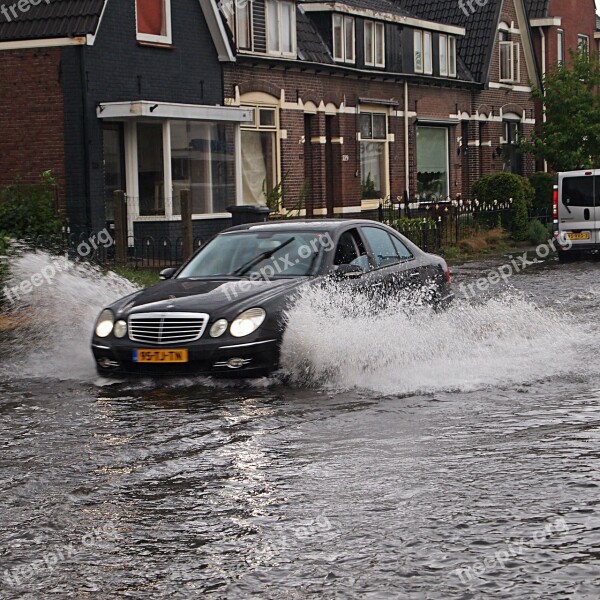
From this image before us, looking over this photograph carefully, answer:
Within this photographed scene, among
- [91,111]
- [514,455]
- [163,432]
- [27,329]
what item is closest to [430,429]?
[514,455]

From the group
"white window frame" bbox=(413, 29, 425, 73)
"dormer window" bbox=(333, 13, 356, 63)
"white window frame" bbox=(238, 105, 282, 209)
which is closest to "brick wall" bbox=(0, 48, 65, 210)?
"white window frame" bbox=(238, 105, 282, 209)

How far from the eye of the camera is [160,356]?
1138cm

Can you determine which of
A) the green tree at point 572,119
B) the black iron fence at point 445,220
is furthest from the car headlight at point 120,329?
the green tree at point 572,119

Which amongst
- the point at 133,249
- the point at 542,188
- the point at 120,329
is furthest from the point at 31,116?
the point at 542,188

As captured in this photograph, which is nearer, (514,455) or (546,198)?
(514,455)

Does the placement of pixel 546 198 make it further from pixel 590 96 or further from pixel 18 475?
pixel 18 475

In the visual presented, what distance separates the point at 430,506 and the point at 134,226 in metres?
19.5

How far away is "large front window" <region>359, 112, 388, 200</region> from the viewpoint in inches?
1384

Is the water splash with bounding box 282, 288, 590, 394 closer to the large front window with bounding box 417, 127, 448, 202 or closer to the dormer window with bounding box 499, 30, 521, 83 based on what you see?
the large front window with bounding box 417, 127, 448, 202

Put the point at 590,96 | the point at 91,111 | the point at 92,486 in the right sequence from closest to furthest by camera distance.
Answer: the point at 92,486, the point at 91,111, the point at 590,96

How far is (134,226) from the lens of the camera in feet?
85.1

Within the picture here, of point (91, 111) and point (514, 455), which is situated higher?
point (91, 111)

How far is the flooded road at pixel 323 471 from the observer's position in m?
5.91

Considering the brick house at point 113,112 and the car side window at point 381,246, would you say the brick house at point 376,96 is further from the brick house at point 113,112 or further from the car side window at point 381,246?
A: the car side window at point 381,246
